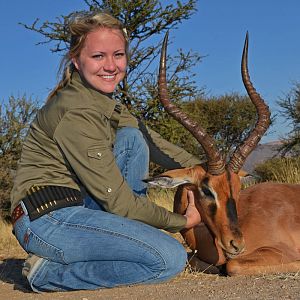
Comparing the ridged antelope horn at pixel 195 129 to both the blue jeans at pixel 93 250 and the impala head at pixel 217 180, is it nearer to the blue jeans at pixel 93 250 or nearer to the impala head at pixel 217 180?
the impala head at pixel 217 180

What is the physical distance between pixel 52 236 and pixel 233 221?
148 centimetres

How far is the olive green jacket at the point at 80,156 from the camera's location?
433cm

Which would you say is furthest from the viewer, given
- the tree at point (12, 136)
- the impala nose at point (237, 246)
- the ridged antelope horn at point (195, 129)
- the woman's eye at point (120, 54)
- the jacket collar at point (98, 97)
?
the tree at point (12, 136)

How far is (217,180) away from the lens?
5.20m

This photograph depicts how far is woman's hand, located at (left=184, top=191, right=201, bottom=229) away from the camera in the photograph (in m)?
5.01

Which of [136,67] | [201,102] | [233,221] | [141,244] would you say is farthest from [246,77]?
[201,102]

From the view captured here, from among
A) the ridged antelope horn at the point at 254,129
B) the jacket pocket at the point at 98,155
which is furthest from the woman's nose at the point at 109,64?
the ridged antelope horn at the point at 254,129

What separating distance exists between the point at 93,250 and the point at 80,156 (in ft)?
2.28

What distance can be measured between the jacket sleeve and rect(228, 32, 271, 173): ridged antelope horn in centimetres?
128

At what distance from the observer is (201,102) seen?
97.0ft

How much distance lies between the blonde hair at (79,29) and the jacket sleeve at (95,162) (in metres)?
0.54

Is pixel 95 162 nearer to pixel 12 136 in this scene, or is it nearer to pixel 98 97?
pixel 98 97

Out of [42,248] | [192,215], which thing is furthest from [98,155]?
[192,215]

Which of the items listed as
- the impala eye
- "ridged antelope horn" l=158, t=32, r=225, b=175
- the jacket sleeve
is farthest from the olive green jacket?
"ridged antelope horn" l=158, t=32, r=225, b=175
